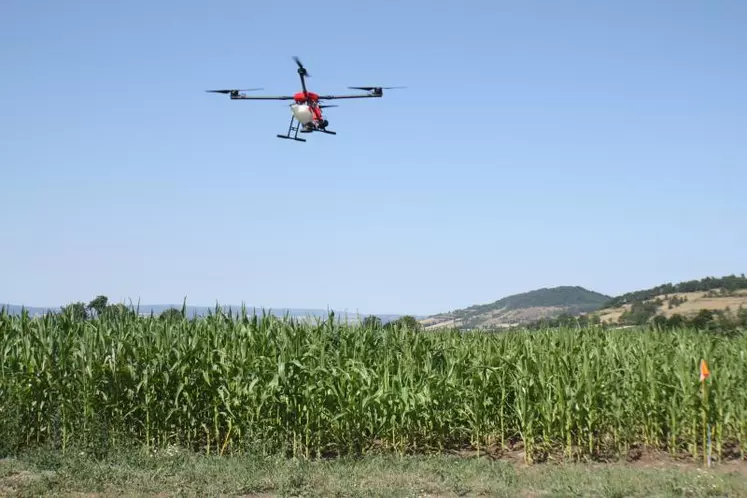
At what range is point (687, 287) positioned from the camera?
140625 millimetres

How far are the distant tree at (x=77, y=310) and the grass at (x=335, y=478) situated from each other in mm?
3643

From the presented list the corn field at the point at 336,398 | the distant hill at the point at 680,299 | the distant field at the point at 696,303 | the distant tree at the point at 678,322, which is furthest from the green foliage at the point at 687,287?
the corn field at the point at 336,398

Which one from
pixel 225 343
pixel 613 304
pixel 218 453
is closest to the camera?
pixel 218 453

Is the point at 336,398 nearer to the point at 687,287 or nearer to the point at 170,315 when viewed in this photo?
the point at 170,315

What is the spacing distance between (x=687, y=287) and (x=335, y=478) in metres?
146

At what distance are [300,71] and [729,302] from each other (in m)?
91.0

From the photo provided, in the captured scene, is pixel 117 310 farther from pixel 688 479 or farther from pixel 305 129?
pixel 305 129

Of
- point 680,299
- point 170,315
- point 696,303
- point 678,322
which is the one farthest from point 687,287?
point 170,315

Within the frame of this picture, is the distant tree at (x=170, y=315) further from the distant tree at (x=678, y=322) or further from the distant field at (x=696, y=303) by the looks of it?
the distant field at (x=696, y=303)

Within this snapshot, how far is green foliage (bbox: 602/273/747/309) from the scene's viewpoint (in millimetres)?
127950

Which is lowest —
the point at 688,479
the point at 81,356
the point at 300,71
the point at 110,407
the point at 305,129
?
the point at 688,479

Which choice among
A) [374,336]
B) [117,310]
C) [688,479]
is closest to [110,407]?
[117,310]

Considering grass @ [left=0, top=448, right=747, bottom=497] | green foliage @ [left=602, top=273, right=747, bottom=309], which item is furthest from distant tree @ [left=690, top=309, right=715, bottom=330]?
green foliage @ [left=602, top=273, right=747, bottom=309]

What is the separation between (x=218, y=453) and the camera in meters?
11.8
